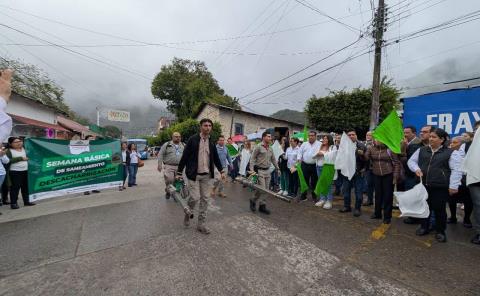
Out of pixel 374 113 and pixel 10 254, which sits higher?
pixel 374 113

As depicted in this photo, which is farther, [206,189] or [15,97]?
[15,97]

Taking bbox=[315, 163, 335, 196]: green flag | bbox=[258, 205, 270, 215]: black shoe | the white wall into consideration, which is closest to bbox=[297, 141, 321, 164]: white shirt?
bbox=[315, 163, 335, 196]: green flag

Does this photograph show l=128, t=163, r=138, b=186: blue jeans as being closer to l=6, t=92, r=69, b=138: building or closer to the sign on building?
l=6, t=92, r=69, b=138: building

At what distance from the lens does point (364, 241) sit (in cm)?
396

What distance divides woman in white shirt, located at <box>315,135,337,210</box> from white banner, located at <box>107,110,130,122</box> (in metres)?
71.3

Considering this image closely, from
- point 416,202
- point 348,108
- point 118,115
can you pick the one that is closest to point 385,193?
point 416,202

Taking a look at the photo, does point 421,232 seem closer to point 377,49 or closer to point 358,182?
point 358,182

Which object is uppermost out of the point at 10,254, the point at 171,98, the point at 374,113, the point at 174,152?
the point at 171,98

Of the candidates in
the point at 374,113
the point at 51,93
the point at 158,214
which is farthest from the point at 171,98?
the point at 158,214

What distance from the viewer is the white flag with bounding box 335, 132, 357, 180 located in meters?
5.42

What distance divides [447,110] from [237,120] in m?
24.2

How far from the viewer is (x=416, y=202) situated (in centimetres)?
417

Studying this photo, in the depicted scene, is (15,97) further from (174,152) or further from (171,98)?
(171,98)

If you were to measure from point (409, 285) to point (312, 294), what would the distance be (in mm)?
1116
